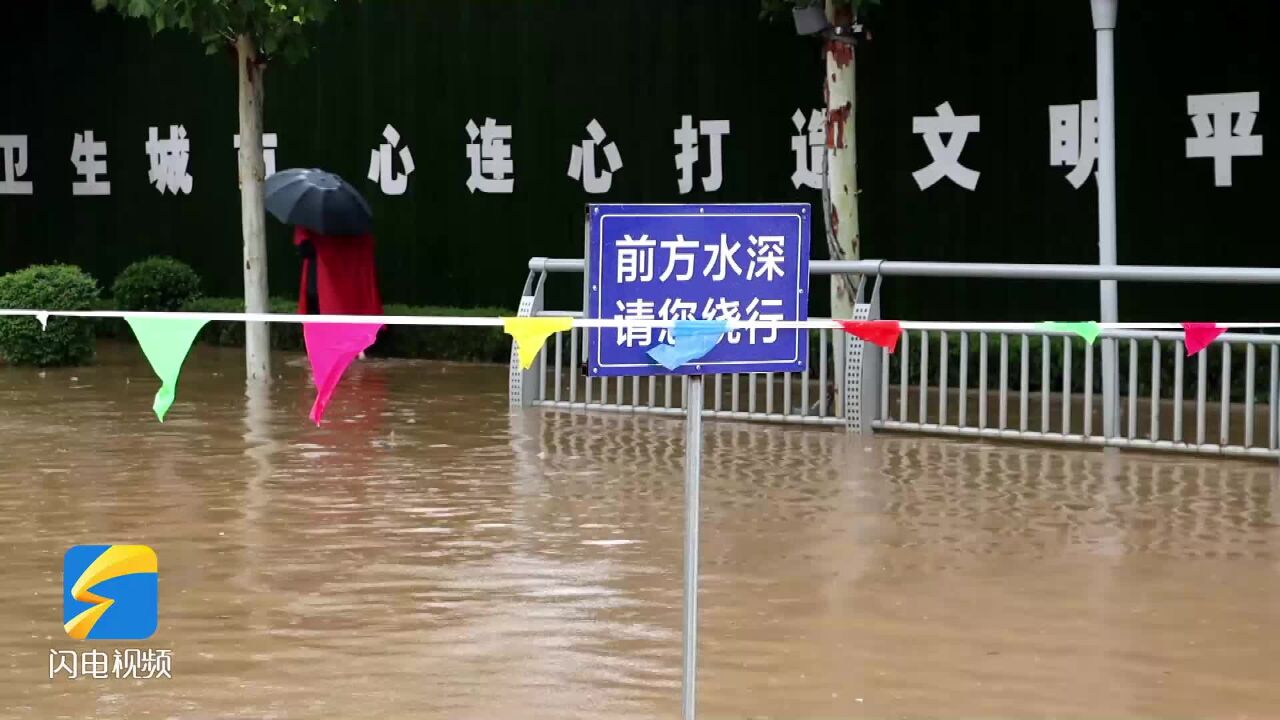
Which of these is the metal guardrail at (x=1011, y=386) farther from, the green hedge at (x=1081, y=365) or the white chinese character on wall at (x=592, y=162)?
the white chinese character on wall at (x=592, y=162)

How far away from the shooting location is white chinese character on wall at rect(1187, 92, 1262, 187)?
14.7m

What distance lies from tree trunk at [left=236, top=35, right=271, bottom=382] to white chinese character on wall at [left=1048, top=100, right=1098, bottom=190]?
20.4ft

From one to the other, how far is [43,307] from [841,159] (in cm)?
722

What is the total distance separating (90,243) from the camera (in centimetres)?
2338

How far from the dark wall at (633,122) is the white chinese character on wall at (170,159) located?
122mm

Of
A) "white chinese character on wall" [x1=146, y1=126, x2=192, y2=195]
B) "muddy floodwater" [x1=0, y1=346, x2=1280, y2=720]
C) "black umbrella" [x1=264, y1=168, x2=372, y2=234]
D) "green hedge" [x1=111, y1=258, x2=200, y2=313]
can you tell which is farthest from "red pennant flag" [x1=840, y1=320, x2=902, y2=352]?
"white chinese character on wall" [x1=146, y1=126, x2=192, y2=195]

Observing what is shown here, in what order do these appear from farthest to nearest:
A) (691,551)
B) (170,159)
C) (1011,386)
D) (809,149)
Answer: (170,159)
(809,149)
(1011,386)
(691,551)

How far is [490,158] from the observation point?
19438mm

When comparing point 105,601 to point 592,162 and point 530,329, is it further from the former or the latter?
point 592,162

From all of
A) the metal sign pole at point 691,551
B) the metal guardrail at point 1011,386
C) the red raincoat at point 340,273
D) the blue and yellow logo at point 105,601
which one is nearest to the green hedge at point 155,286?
the red raincoat at point 340,273

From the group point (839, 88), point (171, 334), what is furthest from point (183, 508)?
point (839, 88)

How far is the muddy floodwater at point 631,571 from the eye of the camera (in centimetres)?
640

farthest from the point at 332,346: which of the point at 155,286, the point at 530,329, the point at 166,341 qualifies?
the point at 155,286

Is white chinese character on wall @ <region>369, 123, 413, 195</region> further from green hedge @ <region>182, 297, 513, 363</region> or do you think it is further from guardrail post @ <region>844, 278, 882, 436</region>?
guardrail post @ <region>844, 278, 882, 436</region>
